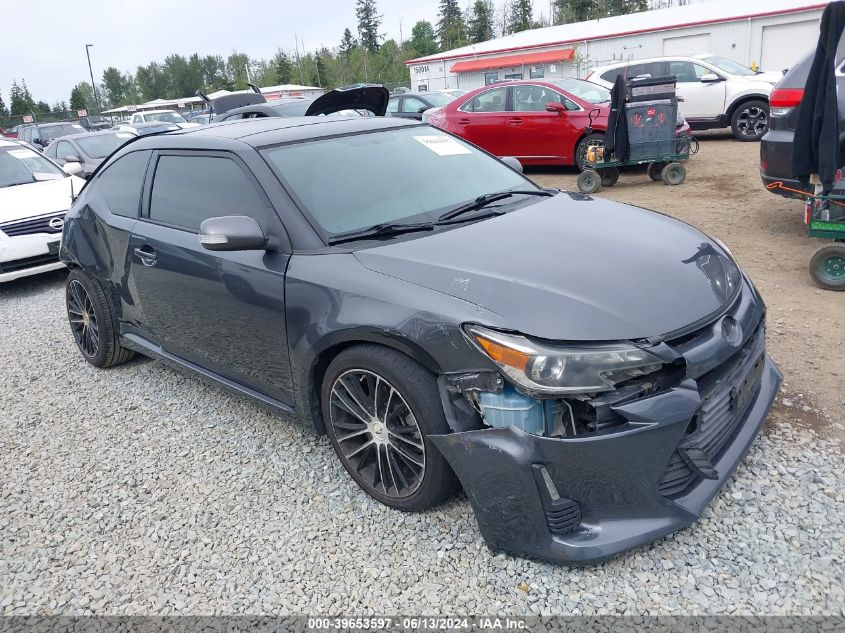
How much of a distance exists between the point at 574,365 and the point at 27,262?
6912 mm

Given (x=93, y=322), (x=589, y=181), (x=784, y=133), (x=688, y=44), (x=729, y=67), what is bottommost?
(x=589, y=181)

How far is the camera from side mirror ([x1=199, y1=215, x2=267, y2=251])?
9.46 ft

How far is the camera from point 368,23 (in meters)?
89.2

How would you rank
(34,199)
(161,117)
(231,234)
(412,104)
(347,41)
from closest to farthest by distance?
(231,234) < (34,199) < (412,104) < (161,117) < (347,41)

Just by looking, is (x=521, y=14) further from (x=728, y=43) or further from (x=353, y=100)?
(x=353, y=100)

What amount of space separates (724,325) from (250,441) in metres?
2.44

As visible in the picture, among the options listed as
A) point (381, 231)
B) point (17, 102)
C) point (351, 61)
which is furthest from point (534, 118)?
point (17, 102)

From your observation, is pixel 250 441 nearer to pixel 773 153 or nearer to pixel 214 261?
pixel 214 261

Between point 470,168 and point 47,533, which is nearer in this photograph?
point 47,533

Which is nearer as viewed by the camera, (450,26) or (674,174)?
(674,174)

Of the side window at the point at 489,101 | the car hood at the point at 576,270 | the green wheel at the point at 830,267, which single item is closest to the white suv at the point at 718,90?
the side window at the point at 489,101

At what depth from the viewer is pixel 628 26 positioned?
98.3ft

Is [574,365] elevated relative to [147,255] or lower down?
lower down

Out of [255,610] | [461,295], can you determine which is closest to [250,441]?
[255,610]
